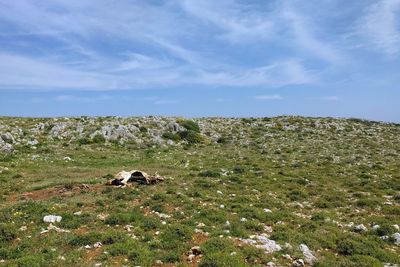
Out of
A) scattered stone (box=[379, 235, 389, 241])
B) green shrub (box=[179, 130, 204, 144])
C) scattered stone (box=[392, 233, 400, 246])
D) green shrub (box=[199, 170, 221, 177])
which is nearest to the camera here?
scattered stone (box=[392, 233, 400, 246])

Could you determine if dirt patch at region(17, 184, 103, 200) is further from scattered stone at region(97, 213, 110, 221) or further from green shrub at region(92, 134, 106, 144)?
green shrub at region(92, 134, 106, 144)

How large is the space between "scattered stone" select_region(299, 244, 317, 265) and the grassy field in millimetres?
265

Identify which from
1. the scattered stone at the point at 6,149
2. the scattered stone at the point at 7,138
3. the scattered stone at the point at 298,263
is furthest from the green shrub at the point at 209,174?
the scattered stone at the point at 7,138

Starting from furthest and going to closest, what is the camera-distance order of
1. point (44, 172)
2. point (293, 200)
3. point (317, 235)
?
point (44, 172)
point (293, 200)
point (317, 235)

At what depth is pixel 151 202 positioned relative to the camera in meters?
18.8

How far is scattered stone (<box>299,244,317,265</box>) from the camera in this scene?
41.9 ft

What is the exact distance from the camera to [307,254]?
518 inches

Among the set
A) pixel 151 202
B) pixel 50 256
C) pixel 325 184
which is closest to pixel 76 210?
pixel 151 202

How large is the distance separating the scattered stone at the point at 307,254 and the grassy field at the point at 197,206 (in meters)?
0.27

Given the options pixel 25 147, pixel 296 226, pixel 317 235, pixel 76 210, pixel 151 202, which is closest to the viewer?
pixel 317 235

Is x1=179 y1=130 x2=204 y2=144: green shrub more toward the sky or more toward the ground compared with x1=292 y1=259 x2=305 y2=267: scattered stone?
more toward the sky

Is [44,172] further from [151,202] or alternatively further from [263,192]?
[263,192]

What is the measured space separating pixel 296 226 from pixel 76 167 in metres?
19.2

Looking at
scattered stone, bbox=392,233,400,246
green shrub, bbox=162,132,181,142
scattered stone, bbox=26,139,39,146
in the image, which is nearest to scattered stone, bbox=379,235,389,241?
scattered stone, bbox=392,233,400,246
